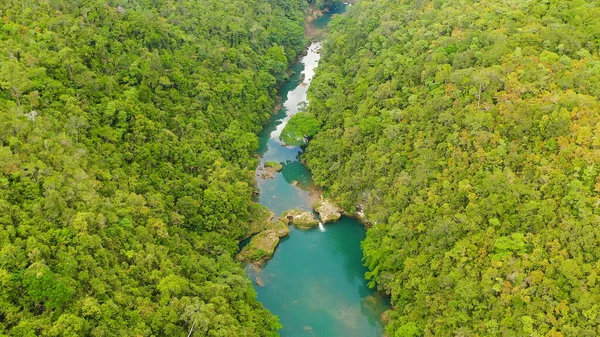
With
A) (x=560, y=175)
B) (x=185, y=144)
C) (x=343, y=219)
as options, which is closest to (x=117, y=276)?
(x=185, y=144)

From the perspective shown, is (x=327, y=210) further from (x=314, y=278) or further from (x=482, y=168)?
(x=482, y=168)

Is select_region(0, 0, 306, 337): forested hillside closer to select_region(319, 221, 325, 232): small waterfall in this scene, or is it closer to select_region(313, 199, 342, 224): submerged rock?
select_region(319, 221, 325, 232): small waterfall

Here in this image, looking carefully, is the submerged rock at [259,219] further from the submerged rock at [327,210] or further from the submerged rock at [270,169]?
the submerged rock at [270,169]

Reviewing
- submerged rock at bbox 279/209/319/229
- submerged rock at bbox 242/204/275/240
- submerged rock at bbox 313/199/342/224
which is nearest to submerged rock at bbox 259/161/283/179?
submerged rock at bbox 279/209/319/229

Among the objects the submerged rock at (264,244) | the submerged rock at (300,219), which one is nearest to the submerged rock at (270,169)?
the submerged rock at (300,219)

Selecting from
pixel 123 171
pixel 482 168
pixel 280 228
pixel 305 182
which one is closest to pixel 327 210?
pixel 280 228
